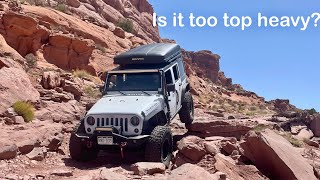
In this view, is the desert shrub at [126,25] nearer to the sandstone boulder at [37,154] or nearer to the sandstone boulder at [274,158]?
the sandstone boulder at [37,154]

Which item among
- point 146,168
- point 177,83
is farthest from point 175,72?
point 146,168

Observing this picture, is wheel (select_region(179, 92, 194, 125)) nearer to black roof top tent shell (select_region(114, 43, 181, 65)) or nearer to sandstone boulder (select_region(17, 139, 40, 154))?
black roof top tent shell (select_region(114, 43, 181, 65))

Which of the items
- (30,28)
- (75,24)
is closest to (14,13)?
(30,28)

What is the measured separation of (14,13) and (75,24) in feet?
32.2

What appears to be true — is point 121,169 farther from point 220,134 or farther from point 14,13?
point 14,13

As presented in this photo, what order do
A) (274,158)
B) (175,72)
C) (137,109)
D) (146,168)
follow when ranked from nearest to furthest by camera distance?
(146,168) → (274,158) → (137,109) → (175,72)

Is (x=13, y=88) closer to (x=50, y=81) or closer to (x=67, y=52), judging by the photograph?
(x=50, y=81)

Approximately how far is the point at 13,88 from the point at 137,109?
547 cm

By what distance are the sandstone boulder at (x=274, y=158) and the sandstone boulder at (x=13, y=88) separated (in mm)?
7166

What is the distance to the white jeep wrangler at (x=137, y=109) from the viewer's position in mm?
8164

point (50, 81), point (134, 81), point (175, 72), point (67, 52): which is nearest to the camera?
point (134, 81)

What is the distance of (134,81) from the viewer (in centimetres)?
989

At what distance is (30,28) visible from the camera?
23.1 metres

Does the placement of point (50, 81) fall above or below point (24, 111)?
above
